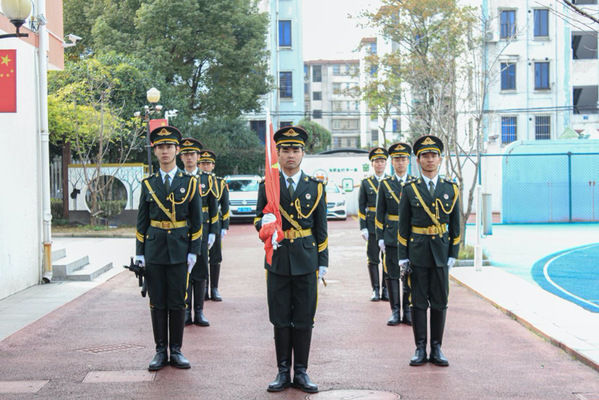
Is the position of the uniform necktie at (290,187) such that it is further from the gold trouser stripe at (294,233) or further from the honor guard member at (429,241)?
the honor guard member at (429,241)

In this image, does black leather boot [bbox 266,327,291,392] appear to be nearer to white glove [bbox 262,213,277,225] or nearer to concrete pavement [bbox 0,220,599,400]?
concrete pavement [bbox 0,220,599,400]

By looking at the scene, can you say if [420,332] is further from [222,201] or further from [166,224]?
[222,201]

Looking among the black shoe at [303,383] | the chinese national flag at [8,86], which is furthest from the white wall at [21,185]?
the black shoe at [303,383]

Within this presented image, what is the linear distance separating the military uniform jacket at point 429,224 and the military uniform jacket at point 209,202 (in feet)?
11.0

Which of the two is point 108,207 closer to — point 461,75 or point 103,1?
point 461,75

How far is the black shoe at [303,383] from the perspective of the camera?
616 cm

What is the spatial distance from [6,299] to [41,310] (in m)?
1.31

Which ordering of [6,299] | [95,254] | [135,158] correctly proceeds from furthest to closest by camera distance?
1. [135,158]
2. [95,254]
3. [6,299]

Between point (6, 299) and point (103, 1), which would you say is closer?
Result: point (6, 299)

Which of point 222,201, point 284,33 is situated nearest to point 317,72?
point 284,33

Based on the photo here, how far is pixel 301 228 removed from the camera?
21.0 feet

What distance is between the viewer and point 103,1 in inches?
1522

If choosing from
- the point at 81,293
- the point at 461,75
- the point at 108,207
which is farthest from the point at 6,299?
the point at 461,75

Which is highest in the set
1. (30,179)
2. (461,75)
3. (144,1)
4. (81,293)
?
(144,1)
